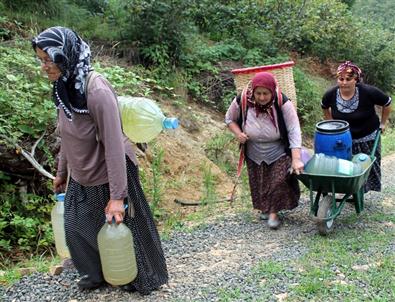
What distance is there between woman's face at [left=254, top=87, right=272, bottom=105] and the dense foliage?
246 centimetres

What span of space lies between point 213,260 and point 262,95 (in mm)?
1586

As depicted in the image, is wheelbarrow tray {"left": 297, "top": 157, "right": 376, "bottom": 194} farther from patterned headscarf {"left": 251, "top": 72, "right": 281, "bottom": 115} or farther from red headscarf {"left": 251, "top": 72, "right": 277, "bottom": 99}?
red headscarf {"left": 251, "top": 72, "right": 277, "bottom": 99}

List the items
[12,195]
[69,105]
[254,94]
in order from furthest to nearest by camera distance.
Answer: [12,195], [254,94], [69,105]

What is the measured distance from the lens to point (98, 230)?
3.56m

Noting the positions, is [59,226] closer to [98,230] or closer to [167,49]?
[98,230]

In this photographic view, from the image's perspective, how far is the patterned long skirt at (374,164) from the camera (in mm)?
5668

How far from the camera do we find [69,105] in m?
3.23

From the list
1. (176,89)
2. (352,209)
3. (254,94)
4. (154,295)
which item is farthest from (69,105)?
(176,89)

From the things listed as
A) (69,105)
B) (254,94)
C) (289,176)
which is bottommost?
(289,176)

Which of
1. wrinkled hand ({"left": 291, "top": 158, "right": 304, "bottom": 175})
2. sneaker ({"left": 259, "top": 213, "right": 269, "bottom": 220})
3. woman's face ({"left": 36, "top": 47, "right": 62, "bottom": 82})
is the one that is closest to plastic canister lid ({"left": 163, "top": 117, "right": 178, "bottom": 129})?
woman's face ({"left": 36, "top": 47, "right": 62, "bottom": 82})

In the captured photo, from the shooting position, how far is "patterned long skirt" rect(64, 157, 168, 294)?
11.5 ft

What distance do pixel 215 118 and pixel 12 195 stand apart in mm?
4998

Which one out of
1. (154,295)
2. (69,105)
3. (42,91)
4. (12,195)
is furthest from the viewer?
(42,91)

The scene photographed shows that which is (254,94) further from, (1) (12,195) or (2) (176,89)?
(2) (176,89)
